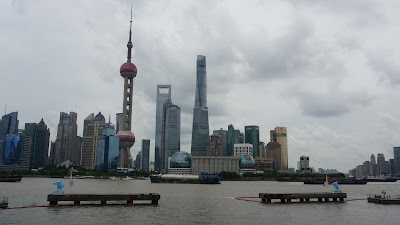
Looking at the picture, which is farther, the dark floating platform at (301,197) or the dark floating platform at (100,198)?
the dark floating platform at (301,197)

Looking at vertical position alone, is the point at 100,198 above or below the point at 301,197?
above

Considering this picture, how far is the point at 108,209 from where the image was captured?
86000mm

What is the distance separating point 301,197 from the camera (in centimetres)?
10769

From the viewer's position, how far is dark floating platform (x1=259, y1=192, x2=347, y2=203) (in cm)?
10650

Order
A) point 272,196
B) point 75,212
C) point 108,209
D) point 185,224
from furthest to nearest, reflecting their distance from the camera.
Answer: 1. point 272,196
2. point 108,209
3. point 75,212
4. point 185,224

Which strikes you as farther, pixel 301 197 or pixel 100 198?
pixel 301 197

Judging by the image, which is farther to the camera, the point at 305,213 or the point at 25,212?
the point at 305,213

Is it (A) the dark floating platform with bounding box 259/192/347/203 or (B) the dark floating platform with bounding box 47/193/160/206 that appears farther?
(A) the dark floating platform with bounding box 259/192/347/203

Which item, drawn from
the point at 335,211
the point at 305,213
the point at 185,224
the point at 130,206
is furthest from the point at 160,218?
the point at 335,211

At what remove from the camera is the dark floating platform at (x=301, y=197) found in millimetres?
106500

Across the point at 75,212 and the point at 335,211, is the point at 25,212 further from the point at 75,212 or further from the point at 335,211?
the point at 335,211

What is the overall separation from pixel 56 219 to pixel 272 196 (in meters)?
59.1

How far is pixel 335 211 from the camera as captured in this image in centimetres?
8856

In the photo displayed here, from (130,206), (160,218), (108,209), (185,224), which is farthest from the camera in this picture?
(130,206)
